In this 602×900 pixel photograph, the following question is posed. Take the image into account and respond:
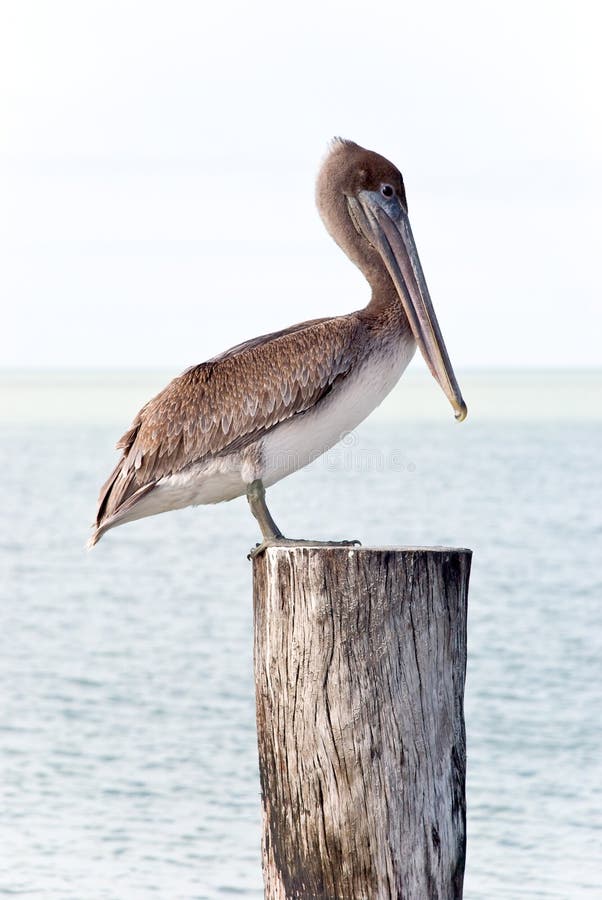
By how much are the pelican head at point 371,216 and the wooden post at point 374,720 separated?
161cm

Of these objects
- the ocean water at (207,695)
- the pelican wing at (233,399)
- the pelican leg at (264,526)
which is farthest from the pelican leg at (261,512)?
the ocean water at (207,695)

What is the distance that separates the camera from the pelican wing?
4641 mm

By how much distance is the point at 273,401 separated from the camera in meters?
4.67

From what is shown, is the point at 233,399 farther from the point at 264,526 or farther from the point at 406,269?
the point at 406,269

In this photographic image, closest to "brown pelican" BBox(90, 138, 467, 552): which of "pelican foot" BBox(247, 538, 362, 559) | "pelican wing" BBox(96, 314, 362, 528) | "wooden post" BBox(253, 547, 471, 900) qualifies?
"pelican wing" BBox(96, 314, 362, 528)

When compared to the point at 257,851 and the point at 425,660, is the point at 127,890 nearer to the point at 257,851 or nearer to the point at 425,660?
the point at 257,851

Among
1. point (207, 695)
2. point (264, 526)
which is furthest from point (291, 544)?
point (207, 695)

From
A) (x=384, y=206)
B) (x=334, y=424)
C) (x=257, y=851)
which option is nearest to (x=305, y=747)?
(x=334, y=424)

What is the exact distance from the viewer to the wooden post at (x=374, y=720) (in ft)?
11.4

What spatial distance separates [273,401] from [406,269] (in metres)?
0.75

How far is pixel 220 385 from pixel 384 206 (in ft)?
3.11

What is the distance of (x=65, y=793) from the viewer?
27.8 ft

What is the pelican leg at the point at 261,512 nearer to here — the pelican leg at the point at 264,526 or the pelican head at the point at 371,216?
the pelican leg at the point at 264,526

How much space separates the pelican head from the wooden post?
1605 mm
